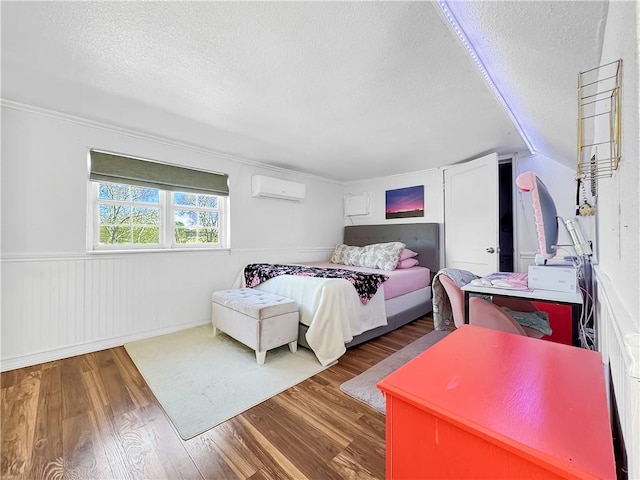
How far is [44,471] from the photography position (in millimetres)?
1220

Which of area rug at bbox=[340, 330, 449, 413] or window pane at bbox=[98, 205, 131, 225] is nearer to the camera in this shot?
area rug at bbox=[340, 330, 449, 413]

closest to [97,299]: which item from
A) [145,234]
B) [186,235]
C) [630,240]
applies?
[145,234]

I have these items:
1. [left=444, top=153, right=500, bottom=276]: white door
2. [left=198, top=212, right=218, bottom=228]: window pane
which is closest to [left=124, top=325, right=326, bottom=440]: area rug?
[left=198, top=212, right=218, bottom=228]: window pane

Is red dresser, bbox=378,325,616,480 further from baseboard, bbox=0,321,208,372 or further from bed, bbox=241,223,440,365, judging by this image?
baseboard, bbox=0,321,208,372

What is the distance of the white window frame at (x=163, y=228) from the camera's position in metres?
2.62

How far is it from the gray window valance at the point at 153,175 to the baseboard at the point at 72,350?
1.57m

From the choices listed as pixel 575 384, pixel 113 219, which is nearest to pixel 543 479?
pixel 575 384

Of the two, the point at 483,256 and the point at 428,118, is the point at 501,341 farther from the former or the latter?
the point at 483,256

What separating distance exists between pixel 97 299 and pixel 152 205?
3.57ft

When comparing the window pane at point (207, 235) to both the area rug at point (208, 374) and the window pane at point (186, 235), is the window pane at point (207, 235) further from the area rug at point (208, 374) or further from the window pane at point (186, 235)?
the area rug at point (208, 374)

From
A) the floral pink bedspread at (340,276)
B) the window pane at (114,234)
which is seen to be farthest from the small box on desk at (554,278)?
the window pane at (114,234)

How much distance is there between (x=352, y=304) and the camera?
2492mm

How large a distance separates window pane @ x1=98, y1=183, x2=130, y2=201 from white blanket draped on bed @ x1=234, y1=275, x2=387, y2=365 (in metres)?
2.02

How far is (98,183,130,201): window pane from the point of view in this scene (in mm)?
2709
